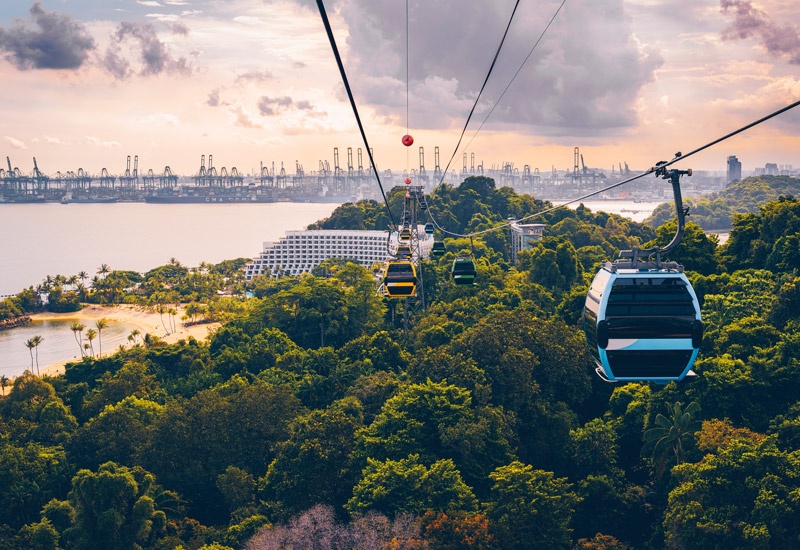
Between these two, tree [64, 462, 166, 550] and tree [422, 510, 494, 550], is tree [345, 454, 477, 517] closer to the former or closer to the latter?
tree [422, 510, 494, 550]

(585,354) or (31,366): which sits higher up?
(585,354)

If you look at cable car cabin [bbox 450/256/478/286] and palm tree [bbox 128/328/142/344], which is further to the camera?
palm tree [bbox 128/328/142/344]

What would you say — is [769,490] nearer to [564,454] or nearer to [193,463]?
[564,454]

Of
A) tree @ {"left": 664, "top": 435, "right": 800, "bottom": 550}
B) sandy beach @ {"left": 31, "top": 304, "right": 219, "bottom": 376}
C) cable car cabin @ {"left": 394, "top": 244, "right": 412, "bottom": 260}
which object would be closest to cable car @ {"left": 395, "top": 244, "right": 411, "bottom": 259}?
cable car cabin @ {"left": 394, "top": 244, "right": 412, "bottom": 260}

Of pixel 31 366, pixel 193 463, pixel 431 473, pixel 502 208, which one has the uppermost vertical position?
pixel 502 208

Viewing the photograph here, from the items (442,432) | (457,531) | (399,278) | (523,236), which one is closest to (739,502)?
(457,531)

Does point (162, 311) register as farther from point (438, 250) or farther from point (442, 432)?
point (442, 432)

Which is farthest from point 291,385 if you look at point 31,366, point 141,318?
point 141,318

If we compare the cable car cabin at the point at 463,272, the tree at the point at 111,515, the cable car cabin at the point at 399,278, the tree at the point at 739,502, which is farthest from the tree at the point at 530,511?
the tree at the point at 111,515
